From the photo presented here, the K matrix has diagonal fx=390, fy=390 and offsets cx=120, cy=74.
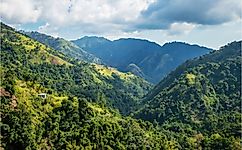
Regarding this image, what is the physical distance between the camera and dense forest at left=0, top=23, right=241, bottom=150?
71125 millimetres

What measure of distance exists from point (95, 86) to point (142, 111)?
36539 mm

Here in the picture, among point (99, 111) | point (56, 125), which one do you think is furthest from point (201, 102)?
point (56, 125)

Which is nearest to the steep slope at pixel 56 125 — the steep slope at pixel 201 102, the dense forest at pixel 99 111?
the dense forest at pixel 99 111

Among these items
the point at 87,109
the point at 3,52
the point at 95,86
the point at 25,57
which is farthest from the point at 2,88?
the point at 95,86

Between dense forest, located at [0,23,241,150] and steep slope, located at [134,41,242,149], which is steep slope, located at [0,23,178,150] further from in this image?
steep slope, located at [134,41,242,149]

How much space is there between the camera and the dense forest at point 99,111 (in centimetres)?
7112

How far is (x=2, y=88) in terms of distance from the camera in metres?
73.5

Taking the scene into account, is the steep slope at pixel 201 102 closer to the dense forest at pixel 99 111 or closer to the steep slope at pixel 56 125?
the dense forest at pixel 99 111

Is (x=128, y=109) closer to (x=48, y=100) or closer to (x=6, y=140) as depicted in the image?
(x=48, y=100)

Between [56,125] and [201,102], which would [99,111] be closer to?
[56,125]

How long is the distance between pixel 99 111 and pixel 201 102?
68876 millimetres

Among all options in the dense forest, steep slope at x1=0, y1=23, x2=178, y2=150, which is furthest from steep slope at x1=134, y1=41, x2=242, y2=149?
steep slope at x1=0, y1=23, x2=178, y2=150

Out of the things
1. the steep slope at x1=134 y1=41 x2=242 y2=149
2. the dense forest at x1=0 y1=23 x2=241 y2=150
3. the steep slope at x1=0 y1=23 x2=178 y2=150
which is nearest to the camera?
the steep slope at x1=0 y1=23 x2=178 y2=150

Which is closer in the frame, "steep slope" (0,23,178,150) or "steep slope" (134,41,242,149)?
"steep slope" (0,23,178,150)
